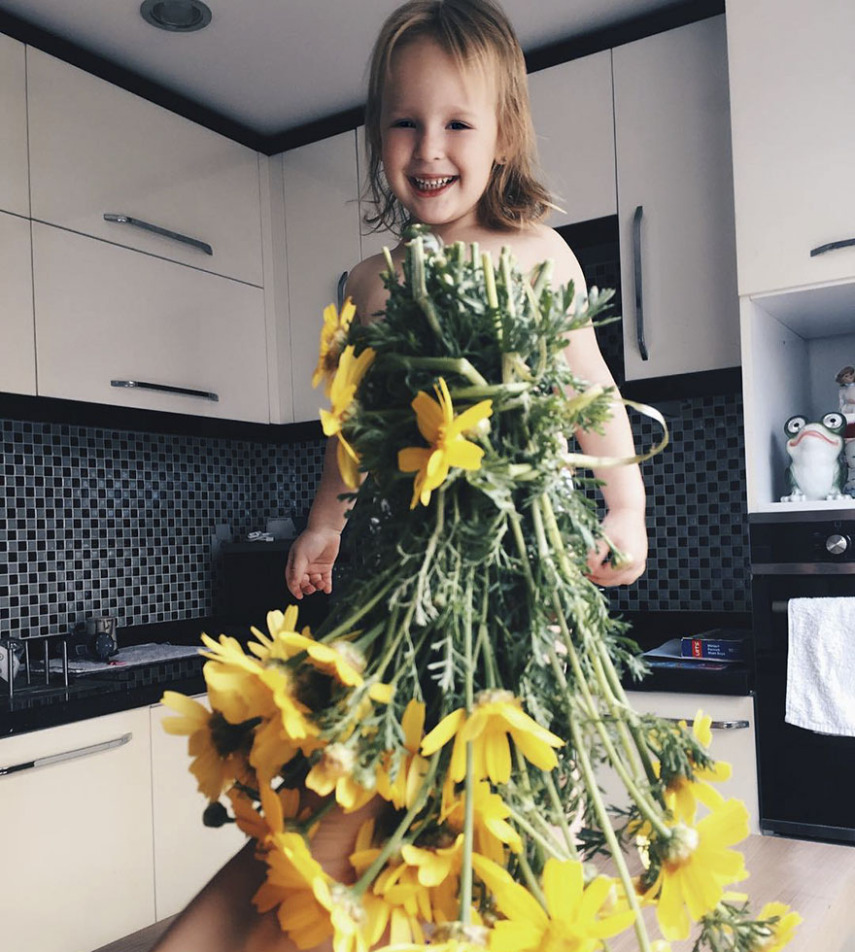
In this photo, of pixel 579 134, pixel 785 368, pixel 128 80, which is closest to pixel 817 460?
pixel 785 368

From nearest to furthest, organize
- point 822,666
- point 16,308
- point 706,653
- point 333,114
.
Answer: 1. point 822,666
2. point 706,653
3. point 16,308
4. point 333,114

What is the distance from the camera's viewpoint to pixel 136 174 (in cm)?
244

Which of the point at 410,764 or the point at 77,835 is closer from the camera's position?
the point at 410,764

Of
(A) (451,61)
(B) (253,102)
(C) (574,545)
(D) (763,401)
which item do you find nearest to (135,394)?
(B) (253,102)

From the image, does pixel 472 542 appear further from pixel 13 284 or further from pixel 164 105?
pixel 164 105

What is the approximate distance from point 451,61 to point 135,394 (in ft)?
6.45

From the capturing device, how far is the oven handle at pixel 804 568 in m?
1.80

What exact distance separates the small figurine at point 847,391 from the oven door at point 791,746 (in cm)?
41

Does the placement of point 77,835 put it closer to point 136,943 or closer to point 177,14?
point 136,943

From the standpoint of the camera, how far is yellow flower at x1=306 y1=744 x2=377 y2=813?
272 millimetres

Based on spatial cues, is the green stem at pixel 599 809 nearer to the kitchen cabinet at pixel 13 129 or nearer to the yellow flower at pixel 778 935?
the yellow flower at pixel 778 935


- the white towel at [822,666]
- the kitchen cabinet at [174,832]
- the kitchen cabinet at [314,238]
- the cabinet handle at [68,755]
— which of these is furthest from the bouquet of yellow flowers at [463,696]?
the kitchen cabinet at [314,238]

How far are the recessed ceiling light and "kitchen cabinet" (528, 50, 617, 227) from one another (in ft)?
2.71

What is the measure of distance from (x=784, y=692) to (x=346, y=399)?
1752mm
